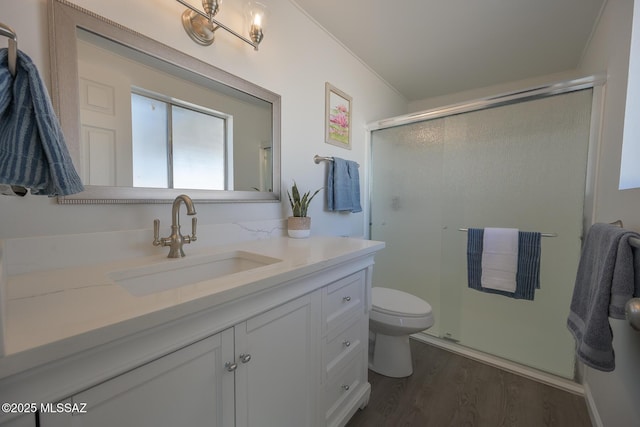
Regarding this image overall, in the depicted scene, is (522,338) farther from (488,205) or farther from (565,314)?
(488,205)

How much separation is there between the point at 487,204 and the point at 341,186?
104cm

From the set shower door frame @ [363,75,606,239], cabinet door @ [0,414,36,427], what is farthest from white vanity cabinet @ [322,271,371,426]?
shower door frame @ [363,75,606,239]

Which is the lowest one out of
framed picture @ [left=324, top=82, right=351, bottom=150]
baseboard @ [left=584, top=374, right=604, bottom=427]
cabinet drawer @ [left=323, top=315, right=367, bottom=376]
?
baseboard @ [left=584, top=374, right=604, bottom=427]

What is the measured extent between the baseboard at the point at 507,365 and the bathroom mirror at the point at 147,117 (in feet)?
5.64

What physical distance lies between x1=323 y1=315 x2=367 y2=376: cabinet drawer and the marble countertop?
15.1 inches

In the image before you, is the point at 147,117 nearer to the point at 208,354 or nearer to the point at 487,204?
the point at 208,354

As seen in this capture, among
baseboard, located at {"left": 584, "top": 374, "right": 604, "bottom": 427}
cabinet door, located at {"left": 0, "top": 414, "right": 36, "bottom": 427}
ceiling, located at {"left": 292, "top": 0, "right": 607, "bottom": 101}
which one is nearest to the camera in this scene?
cabinet door, located at {"left": 0, "top": 414, "right": 36, "bottom": 427}

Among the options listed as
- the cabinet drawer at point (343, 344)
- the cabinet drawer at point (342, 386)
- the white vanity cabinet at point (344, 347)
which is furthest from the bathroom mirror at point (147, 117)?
the cabinet drawer at point (342, 386)

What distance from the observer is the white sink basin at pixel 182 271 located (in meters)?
0.81

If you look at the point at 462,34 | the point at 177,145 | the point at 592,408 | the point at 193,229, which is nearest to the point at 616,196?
the point at 592,408

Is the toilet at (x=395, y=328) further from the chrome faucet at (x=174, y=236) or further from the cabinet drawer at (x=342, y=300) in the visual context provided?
the chrome faucet at (x=174, y=236)

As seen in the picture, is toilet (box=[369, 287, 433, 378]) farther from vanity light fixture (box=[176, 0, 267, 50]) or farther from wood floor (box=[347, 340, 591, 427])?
vanity light fixture (box=[176, 0, 267, 50])

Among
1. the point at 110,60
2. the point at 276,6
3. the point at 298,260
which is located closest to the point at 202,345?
the point at 298,260

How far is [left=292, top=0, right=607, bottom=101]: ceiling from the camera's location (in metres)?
1.46
